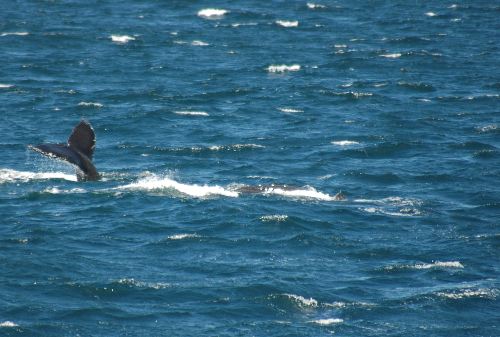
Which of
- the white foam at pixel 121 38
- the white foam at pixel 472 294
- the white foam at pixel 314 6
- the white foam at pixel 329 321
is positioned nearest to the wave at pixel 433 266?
the white foam at pixel 472 294

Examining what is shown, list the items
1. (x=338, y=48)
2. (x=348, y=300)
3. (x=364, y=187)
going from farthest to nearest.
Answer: (x=338, y=48)
(x=364, y=187)
(x=348, y=300)

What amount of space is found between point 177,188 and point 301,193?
3835 millimetres

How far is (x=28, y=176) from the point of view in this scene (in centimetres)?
3444

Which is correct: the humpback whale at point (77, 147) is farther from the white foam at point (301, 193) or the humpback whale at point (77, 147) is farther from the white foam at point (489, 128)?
the white foam at point (489, 128)

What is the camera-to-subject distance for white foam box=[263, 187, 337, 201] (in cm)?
3322

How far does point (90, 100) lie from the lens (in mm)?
47594

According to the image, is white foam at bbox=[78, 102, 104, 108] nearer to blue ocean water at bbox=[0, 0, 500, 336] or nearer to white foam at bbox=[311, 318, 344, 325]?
blue ocean water at bbox=[0, 0, 500, 336]


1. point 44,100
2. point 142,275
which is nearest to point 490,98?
point 44,100

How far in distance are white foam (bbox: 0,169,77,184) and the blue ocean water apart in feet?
0.33

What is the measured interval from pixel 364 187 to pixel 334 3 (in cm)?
4877

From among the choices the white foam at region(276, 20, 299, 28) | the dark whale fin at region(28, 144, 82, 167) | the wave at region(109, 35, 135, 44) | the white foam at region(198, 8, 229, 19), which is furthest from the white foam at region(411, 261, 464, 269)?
the white foam at region(198, 8, 229, 19)

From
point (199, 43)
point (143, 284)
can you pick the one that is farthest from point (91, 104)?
point (143, 284)

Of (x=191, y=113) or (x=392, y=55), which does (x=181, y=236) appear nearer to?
(x=191, y=113)

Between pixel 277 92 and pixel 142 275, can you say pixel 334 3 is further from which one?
pixel 142 275
